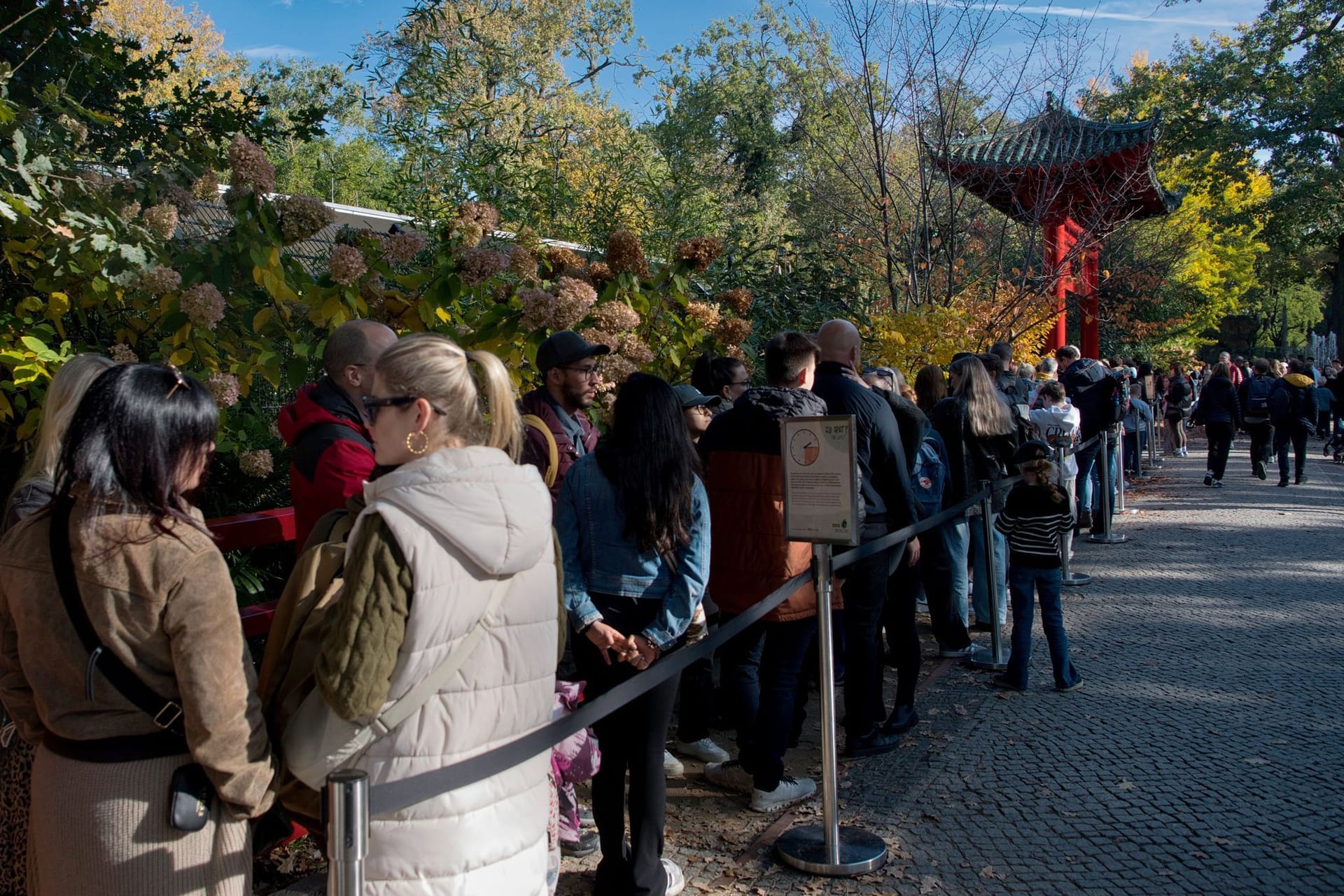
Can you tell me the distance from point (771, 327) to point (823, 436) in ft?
17.3

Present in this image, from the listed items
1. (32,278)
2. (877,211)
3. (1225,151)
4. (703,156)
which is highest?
(703,156)

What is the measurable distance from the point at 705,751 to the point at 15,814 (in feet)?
11.1

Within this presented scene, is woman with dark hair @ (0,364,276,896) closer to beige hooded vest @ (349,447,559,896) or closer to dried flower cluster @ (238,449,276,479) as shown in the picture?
beige hooded vest @ (349,447,559,896)

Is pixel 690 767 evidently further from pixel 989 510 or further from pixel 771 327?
pixel 771 327

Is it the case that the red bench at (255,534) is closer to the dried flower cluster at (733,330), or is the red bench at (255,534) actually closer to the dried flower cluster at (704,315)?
the dried flower cluster at (704,315)

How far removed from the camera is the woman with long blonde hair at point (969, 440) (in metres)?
6.87

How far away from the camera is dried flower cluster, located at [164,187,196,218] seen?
14.2ft

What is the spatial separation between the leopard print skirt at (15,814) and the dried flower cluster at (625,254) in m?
3.78

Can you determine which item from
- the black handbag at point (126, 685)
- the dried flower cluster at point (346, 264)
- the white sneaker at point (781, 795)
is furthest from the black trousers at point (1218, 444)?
the black handbag at point (126, 685)

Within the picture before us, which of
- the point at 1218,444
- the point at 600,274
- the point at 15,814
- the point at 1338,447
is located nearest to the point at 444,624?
the point at 15,814

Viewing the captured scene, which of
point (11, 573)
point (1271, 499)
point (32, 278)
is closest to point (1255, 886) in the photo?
point (11, 573)

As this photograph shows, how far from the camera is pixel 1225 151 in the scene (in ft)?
94.5

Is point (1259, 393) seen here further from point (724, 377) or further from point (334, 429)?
point (334, 429)

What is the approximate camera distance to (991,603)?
689 cm
